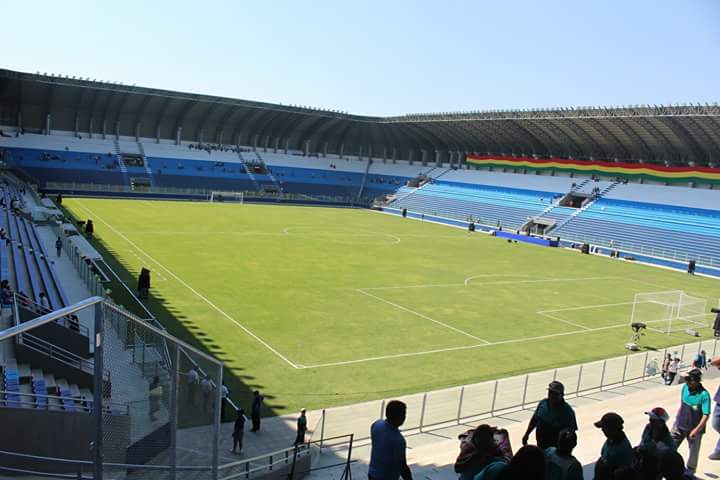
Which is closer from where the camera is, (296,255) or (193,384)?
(193,384)

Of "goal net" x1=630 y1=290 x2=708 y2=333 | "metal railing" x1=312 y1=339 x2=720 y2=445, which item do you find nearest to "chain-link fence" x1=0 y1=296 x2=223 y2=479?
"metal railing" x1=312 y1=339 x2=720 y2=445

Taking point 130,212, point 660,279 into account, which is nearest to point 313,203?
point 130,212

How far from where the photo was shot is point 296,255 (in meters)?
36.4

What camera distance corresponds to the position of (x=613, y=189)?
64.5 metres

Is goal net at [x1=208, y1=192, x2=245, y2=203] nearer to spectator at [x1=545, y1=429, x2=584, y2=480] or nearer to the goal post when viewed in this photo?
the goal post

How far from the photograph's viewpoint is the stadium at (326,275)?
7754mm

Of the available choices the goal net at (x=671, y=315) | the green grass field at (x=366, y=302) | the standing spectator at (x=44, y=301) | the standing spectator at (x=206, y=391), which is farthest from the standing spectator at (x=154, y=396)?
the goal net at (x=671, y=315)

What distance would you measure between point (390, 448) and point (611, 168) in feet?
219

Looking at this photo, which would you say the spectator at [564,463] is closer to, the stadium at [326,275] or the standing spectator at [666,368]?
the stadium at [326,275]

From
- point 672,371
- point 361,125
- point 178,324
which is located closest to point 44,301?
point 178,324

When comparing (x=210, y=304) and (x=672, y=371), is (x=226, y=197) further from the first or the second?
(x=672, y=371)

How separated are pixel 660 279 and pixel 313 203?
49181mm

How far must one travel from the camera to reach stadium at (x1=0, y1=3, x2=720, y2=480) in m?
7.75

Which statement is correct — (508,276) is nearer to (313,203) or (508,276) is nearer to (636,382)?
(636,382)
